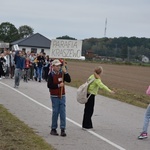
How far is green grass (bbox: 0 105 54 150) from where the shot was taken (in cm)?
803

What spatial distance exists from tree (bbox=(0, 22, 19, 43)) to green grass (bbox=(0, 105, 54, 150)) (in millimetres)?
121462

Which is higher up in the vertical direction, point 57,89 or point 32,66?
point 57,89

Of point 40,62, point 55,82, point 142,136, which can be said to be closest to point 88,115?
point 142,136

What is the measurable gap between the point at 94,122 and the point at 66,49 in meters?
2.30

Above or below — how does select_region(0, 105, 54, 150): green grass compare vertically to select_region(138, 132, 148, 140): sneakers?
above

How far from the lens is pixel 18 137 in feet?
29.0

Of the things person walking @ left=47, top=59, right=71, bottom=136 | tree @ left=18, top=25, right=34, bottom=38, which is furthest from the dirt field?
tree @ left=18, top=25, right=34, bottom=38

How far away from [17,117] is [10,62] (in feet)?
59.0

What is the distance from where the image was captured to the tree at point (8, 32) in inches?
5207

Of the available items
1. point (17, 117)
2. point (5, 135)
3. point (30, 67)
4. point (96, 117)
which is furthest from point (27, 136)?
point (30, 67)

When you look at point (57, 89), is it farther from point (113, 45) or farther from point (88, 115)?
point (113, 45)

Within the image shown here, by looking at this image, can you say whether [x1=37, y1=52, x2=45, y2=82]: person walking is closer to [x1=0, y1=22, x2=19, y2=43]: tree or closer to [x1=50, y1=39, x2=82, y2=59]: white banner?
[x1=50, y1=39, x2=82, y2=59]: white banner

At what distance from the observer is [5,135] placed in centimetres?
895

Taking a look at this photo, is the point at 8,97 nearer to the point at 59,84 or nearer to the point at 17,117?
the point at 17,117
